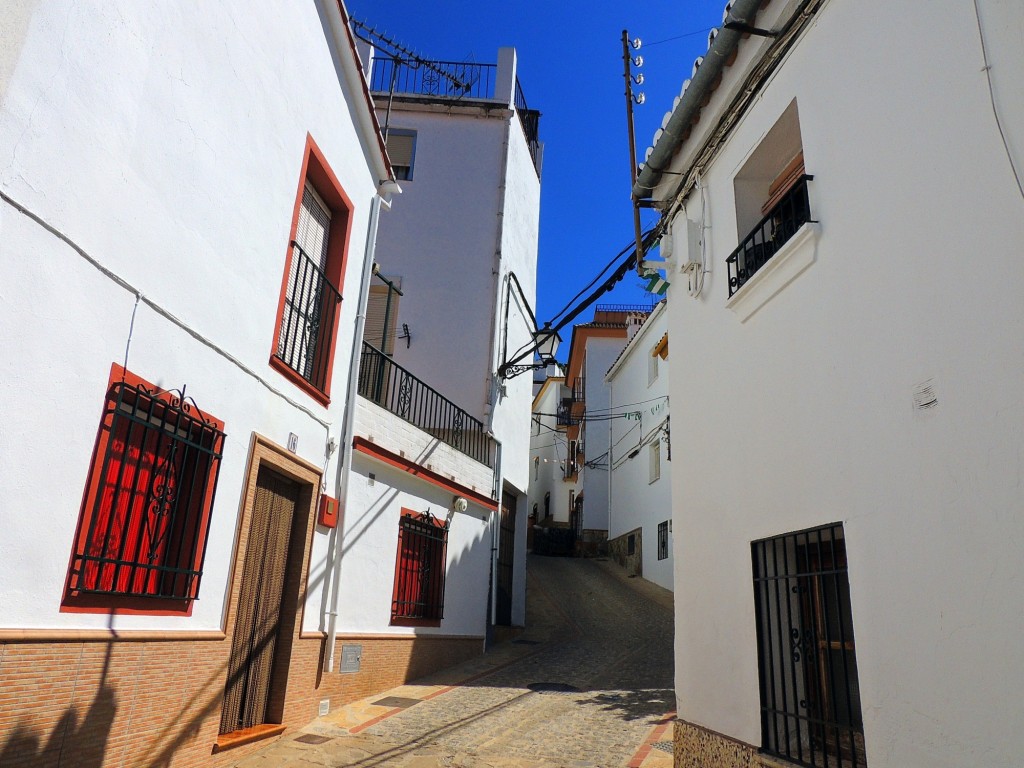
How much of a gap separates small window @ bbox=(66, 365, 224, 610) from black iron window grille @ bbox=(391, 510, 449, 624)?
425 centimetres

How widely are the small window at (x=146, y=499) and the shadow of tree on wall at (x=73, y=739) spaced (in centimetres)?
49

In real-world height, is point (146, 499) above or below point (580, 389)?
below

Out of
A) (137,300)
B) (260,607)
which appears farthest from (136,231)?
(260,607)

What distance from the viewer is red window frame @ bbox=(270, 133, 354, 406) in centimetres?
648

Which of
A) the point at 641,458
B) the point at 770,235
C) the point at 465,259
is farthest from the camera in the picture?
the point at 641,458

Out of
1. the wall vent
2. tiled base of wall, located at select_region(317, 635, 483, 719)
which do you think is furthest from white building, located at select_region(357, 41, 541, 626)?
the wall vent

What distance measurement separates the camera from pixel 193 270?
509 centimetres

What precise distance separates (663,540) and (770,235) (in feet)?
44.3

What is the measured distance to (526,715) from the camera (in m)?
7.95

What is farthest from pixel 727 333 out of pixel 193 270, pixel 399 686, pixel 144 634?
pixel 399 686

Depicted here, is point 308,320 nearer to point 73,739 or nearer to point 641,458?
point 73,739

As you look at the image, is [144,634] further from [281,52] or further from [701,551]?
[281,52]

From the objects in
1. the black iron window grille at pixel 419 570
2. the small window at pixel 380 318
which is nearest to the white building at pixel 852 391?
the black iron window grille at pixel 419 570

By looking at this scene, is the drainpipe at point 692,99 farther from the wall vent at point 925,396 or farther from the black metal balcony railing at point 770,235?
the wall vent at point 925,396
